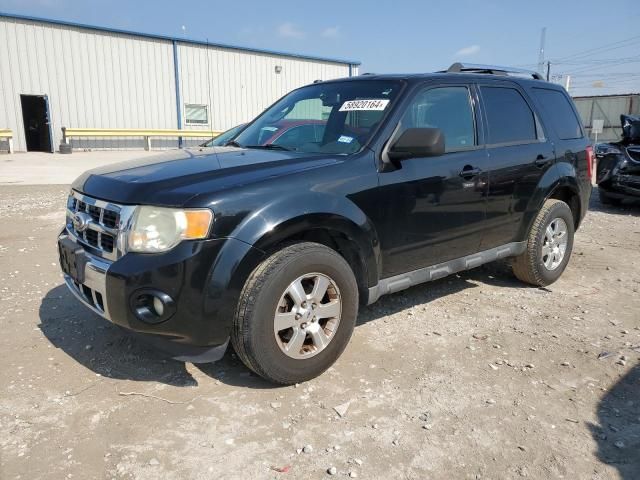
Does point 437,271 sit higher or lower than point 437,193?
lower

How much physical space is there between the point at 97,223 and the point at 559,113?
168 inches

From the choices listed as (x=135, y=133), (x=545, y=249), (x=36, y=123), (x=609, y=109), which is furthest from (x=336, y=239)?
(x=609, y=109)

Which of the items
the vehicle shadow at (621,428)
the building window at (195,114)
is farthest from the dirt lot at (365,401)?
the building window at (195,114)

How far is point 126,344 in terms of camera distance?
355cm

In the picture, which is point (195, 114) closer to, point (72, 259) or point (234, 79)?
point (234, 79)

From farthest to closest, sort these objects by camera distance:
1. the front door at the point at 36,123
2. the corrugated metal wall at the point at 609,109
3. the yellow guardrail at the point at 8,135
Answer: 1. the corrugated metal wall at the point at 609,109
2. the front door at the point at 36,123
3. the yellow guardrail at the point at 8,135

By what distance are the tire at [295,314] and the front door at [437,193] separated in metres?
0.47

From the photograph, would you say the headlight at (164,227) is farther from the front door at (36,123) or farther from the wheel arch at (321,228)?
the front door at (36,123)

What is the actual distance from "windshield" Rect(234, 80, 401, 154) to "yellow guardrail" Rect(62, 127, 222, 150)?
14663mm

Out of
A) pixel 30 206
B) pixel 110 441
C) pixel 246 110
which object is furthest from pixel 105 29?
pixel 110 441

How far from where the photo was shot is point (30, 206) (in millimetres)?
8406

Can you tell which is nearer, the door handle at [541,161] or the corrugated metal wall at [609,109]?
the door handle at [541,161]

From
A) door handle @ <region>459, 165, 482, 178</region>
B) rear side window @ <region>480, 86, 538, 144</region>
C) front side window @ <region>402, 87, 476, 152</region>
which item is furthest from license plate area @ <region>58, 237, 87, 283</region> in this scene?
rear side window @ <region>480, 86, 538, 144</region>

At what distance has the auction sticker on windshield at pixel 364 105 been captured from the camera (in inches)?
139
